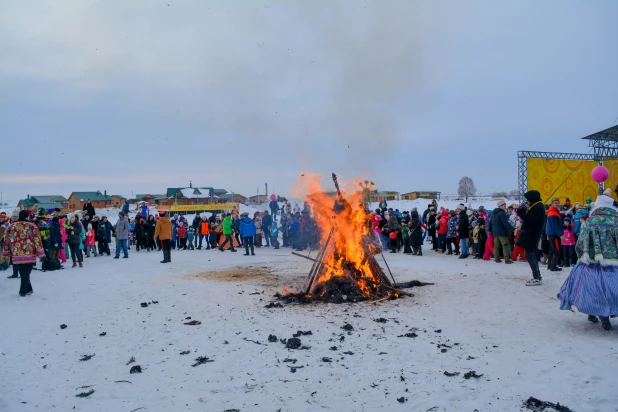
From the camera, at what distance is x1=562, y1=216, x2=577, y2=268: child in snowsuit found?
37.9 feet

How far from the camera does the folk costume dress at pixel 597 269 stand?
5.96 m

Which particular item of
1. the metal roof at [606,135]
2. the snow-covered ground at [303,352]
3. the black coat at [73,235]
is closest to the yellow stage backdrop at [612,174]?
the metal roof at [606,135]

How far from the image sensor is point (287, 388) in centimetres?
463

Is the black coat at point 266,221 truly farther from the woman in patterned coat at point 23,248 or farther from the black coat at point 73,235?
the woman in patterned coat at point 23,248

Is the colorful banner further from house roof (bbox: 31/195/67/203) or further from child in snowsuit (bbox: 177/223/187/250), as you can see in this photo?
house roof (bbox: 31/195/67/203)

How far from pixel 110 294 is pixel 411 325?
7.02 m

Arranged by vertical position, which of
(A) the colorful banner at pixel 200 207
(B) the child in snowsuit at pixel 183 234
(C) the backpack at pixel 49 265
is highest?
(A) the colorful banner at pixel 200 207

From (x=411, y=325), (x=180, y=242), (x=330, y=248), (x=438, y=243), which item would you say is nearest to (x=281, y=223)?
(x=180, y=242)

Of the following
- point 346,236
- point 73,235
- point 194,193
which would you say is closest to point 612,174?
point 346,236

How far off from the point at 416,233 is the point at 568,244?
18.6 feet

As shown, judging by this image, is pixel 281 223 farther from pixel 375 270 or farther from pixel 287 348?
pixel 287 348

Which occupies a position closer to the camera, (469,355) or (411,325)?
(469,355)

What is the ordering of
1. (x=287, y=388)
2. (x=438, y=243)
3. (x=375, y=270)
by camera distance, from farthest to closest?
(x=438, y=243), (x=375, y=270), (x=287, y=388)

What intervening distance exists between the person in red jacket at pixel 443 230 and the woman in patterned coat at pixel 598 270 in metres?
9.90
